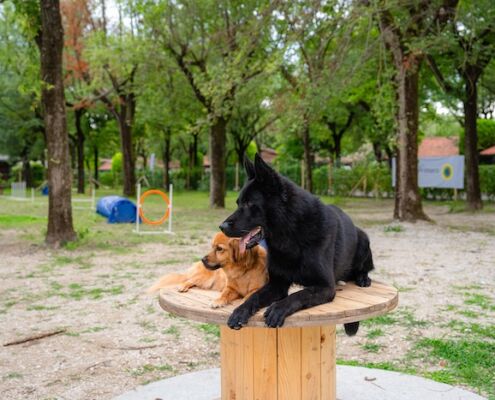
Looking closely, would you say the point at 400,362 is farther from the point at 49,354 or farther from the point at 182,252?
the point at 182,252

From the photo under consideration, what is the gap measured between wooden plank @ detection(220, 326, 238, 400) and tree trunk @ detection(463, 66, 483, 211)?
1957 cm

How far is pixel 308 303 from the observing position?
273 cm

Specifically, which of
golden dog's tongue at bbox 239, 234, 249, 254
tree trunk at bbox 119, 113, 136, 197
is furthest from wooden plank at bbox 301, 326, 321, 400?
tree trunk at bbox 119, 113, 136, 197

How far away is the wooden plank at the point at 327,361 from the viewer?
3.24m

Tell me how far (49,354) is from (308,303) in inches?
140

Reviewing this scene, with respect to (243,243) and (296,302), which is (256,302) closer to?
(296,302)

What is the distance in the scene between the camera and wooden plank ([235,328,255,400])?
3143 mm

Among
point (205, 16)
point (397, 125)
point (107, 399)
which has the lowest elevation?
point (107, 399)

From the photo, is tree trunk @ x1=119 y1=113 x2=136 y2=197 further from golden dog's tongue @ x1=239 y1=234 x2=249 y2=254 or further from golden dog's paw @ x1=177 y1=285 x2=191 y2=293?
golden dog's tongue @ x1=239 y1=234 x2=249 y2=254

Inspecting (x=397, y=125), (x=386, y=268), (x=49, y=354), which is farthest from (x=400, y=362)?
(x=397, y=125)

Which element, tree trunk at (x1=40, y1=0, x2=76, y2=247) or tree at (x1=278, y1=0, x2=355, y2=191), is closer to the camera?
tree at (x1=278, y1=0, x2=355, y2=191)

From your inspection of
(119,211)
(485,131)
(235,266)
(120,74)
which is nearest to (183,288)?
(235,266)

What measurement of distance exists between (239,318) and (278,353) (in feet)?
2.01

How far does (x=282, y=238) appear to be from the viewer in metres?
2.71
